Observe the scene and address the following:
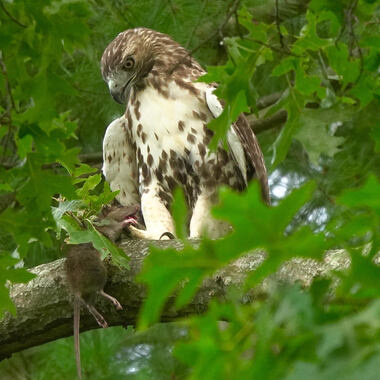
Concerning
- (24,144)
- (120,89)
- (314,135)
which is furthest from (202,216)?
(24,144)

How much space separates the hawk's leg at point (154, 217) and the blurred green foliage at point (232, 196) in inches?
25.4

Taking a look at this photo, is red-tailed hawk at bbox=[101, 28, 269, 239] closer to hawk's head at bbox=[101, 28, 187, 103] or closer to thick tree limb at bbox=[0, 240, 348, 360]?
hawk's head at bbox=[101, 28, 187, 103]

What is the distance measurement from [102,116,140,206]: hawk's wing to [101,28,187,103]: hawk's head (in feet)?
0.57

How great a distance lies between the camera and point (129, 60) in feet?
15.3

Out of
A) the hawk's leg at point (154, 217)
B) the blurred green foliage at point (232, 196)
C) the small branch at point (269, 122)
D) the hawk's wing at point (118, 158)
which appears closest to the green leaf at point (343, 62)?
the blurred green foliage at point (232, 196)

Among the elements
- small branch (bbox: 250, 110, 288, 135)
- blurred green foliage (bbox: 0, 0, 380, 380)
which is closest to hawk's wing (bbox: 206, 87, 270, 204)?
blurred green foliage (bbox: 0, 0, 380, 380)

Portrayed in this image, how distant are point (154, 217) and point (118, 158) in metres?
0.45

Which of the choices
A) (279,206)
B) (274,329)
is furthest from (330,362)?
(279,206)

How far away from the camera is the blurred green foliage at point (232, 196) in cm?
126

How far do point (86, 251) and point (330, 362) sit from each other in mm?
2229

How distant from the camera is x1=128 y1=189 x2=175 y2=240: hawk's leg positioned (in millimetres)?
4195

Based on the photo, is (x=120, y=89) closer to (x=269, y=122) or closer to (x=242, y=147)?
(x=242, y=147)

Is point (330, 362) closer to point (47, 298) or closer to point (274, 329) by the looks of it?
point (274, 329)

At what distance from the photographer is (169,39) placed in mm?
5004
